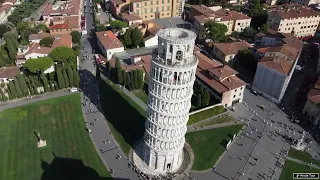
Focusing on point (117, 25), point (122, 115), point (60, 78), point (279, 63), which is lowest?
point (122, 115)

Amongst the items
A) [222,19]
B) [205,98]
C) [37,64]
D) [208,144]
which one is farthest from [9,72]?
[222,19]

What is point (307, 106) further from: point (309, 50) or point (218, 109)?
point (309, 50)

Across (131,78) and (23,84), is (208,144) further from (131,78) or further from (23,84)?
(23,84)

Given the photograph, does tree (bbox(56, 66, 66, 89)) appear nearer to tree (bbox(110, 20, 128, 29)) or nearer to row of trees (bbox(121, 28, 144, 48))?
row of trees (bbox(121, 28, 144, 48))

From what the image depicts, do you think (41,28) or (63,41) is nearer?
(63,41)

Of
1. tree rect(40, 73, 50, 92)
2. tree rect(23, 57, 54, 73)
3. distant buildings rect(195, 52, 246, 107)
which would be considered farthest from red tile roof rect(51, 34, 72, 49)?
distant buildings rect(195, 52, 246, 107)

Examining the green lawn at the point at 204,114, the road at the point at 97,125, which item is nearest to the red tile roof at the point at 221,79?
the green lawn at the point at 204,114

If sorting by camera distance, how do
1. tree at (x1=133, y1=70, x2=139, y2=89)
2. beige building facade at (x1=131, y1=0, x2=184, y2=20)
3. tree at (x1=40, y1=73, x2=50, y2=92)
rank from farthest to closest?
beige building facade at (x1=131, y1=0, x2=184, y2=20) < tree at (x1=133, y1=70, x2=139, y2=89) < tree at (x1=40, y1=73, x2=50, y2=92)
